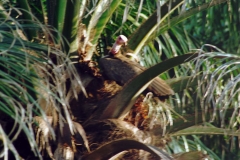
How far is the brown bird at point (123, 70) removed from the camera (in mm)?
2832

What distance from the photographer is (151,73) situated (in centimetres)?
264

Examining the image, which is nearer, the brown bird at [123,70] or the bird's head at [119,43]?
the brown bird at [123,70]

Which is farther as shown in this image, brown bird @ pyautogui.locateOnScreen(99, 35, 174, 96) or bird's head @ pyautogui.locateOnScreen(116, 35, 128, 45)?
bird's head @ pyautogui.locateOnScreen(116, 35, 128, 45)

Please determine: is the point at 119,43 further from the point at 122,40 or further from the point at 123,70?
the point at 123,70

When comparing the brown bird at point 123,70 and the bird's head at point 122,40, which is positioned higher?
the bird's head at point 122,40

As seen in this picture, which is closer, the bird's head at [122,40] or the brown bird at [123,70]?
the brown bird at [123,70]

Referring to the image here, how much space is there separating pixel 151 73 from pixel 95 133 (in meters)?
0.45

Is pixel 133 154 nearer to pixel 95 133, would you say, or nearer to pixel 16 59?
pixel 95 133

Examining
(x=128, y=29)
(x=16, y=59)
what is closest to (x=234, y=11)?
(x=128, y=29)

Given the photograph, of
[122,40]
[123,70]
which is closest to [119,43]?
[122,40]

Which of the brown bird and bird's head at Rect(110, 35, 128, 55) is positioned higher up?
bird's head at Rect(110, 35, 128, 55)

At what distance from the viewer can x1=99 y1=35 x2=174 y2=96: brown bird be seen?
2.83m

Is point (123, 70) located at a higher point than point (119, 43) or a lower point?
lower

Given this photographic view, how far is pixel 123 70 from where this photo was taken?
3.04 m
